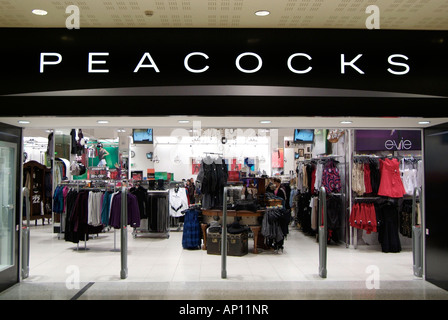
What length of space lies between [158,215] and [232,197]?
2.07 meters

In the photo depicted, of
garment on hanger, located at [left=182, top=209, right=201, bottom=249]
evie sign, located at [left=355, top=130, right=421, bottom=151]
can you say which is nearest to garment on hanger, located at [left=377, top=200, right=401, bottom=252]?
evie sign, located at [left=355, top=130, right=421, bottom=151]

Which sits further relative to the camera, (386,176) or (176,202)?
(176,202)

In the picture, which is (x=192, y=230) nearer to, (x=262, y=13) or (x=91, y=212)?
(x=91, y=212)

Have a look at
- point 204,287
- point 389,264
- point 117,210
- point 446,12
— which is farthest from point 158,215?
point 446,12

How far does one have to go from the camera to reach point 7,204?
17.4 feet

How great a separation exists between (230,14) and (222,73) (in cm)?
61

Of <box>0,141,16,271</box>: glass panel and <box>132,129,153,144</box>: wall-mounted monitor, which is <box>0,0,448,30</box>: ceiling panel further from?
<box>132,129,153,144</box>: wall-mounted monitor

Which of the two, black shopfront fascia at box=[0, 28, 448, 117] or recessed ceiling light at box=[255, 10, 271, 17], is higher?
recessed ceiling light at box=[255, 10, 271, 17]

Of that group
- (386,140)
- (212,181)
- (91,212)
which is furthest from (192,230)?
(386,140)

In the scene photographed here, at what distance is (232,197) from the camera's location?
8508mm

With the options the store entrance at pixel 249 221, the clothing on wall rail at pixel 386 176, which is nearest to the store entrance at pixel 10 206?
the store entrance at pixel 249 221

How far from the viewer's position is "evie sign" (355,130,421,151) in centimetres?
835

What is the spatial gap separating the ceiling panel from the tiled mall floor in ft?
10.5

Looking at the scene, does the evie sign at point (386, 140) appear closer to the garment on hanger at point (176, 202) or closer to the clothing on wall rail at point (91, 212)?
the garment on hanger at point (176, 202)
